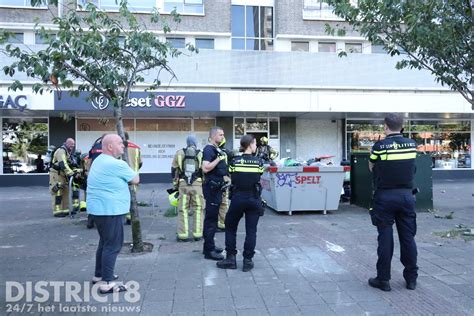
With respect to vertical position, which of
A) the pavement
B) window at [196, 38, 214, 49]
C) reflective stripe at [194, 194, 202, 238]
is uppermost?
window at [196, 38, 214, 49]

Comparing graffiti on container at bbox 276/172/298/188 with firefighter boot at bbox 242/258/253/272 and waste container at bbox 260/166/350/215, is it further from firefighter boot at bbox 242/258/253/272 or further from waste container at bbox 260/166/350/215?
firefighter boot at bbox 242/258/253/272

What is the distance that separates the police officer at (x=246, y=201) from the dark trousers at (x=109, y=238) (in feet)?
4.71

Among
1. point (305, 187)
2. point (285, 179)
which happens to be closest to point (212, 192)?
point (285, 179)

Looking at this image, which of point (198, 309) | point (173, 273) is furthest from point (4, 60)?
point (198, 309)

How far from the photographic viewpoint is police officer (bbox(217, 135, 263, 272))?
521cm

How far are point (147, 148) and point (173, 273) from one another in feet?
45.2

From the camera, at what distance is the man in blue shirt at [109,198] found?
4324 millimetres

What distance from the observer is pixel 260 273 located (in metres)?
5.18

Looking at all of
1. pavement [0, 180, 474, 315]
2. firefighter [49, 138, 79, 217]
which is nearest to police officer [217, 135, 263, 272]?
pavement [0, 180, 474, 315]

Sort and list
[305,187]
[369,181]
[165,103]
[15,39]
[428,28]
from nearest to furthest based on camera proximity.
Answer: [15,39] → [428,28] → [305,187] → [369,181] → [165,103]

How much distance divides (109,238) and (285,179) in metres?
5.63

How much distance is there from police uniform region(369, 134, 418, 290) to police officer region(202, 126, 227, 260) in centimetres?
219

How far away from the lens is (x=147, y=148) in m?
18.5

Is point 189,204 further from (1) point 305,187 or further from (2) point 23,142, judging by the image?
(2) point 23,142
